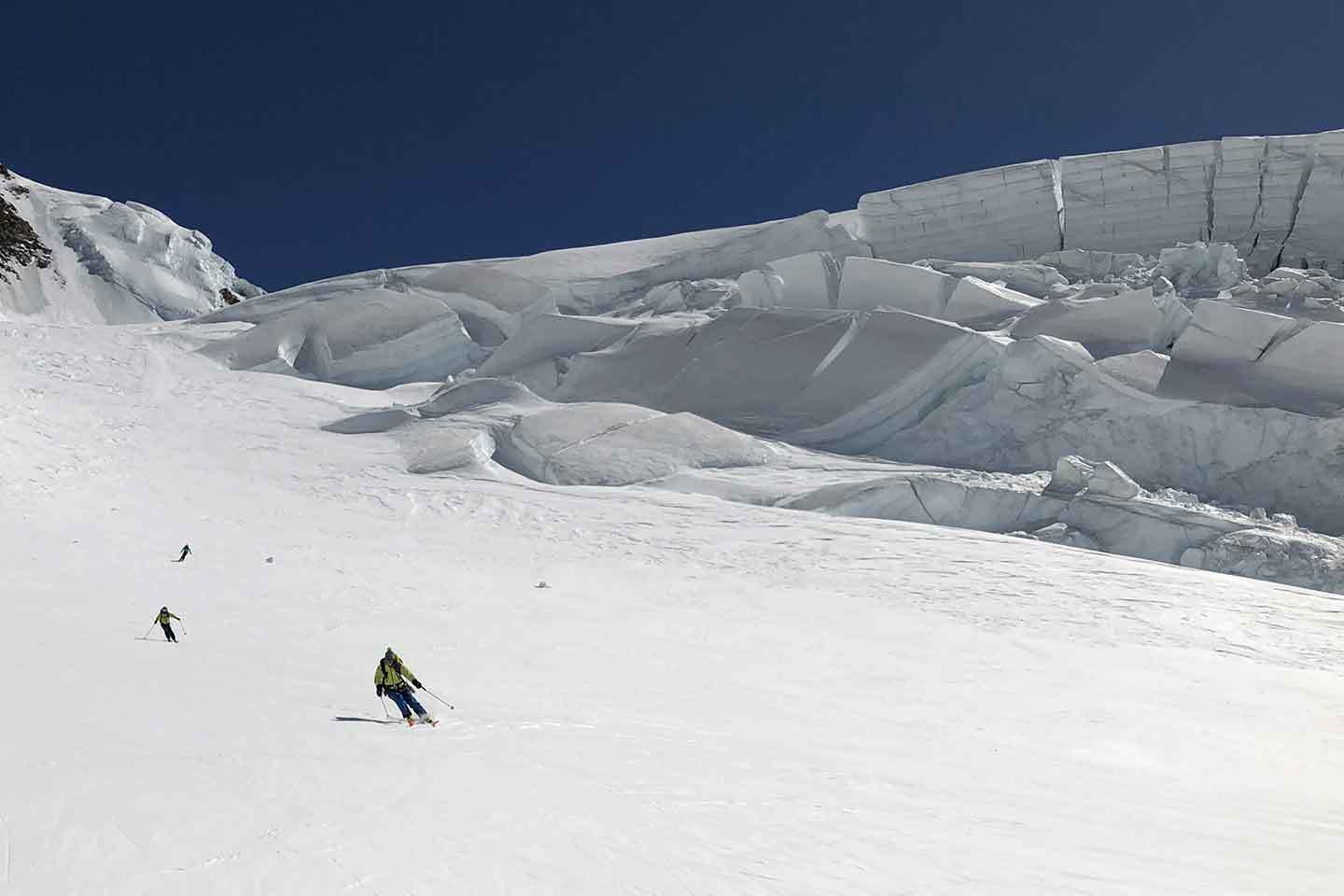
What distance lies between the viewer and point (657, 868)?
15.1ft

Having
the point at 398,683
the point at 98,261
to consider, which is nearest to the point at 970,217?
the point at 398,683

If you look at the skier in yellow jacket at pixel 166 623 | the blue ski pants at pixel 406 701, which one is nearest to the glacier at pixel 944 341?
the skier in yellow jacket at pixel 166 623

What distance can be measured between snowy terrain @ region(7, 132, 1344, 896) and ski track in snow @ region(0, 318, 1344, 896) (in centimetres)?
5

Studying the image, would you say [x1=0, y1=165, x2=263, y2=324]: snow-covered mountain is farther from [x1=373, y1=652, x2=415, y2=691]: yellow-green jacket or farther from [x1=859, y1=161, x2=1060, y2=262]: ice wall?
[x1=373, y1=652, x2=415, y2=691]: yellow-green jacket

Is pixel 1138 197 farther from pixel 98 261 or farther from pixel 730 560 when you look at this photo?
pixel 98 261

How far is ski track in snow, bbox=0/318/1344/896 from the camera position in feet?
15.6

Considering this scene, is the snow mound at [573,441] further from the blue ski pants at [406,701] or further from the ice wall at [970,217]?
the ice wall at [970,217]

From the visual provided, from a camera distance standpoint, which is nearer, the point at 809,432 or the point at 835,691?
the point at 835,691

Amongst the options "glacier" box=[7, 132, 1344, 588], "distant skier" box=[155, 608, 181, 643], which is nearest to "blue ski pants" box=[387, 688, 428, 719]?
"distant skier" box=[155, 608, 181, 643]

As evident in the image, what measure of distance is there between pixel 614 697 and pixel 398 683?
192cm

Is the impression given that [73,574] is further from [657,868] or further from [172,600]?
[657,868]

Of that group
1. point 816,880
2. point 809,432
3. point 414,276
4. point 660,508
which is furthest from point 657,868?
point 414,276

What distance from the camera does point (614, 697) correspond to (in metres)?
8.86

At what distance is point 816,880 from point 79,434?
64.5 ft
